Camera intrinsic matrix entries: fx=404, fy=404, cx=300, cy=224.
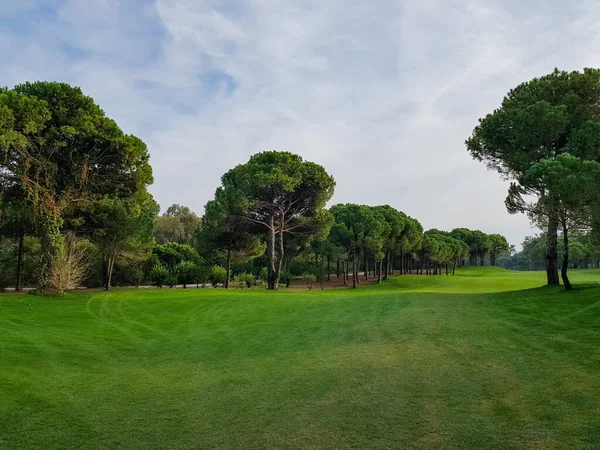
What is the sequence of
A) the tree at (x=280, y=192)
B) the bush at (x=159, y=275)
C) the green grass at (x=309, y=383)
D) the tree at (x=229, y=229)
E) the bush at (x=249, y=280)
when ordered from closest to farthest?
1. the green grass at (x=309, y=383)
2. the tree at (x=229, y=229)
3. the tree at (x=280, y=192)
4. the bush at (x=159, y=275)
5. the bush at (x=249, y=280)

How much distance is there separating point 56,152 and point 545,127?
21806 mm

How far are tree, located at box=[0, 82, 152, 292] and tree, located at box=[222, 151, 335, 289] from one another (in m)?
8.27

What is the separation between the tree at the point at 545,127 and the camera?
664 inches

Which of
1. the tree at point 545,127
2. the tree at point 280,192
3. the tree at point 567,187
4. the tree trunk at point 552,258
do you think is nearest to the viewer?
the tree at point 567,187

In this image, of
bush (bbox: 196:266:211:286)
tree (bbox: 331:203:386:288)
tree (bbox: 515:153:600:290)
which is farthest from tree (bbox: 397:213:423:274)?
tree (bbox: 515:153:600:290)

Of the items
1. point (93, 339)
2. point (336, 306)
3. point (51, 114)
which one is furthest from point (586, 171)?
point (51, 114)

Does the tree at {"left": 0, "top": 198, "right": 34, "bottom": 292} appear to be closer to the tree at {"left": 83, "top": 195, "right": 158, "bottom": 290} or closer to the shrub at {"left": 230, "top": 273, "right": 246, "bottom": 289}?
the tree at {"left": 83, "top": 195, "right": 158, "bottom": 290}

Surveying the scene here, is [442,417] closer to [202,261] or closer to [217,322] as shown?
[217,322]

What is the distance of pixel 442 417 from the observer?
4133 millimetres

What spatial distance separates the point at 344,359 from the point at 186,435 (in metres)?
3.27

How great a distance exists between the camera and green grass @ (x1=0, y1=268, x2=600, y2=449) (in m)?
3.81

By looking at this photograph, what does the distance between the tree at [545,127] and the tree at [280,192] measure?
37.3ft

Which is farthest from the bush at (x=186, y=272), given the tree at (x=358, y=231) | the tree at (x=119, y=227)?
the tree at (x=358, y=231)

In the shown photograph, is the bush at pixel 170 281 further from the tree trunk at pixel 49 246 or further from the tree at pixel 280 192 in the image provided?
the tree trunk at pixel 49 246
